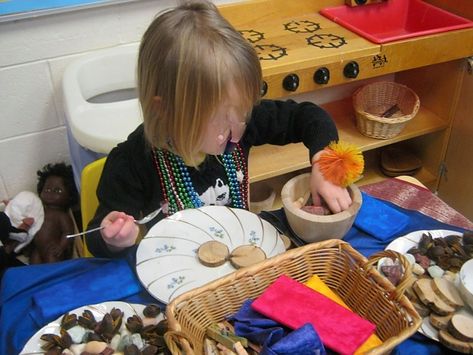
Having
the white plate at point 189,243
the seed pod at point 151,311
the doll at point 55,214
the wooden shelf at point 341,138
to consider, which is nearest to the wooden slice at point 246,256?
the white plate at point 189,243

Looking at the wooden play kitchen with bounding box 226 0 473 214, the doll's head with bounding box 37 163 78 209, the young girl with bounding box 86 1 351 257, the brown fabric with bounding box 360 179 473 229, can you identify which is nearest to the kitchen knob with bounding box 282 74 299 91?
the wooden play kitchen with bounding box 226 0 473 214

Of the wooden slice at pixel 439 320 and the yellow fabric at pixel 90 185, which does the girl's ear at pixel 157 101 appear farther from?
the wooden slice at pixel 439 320

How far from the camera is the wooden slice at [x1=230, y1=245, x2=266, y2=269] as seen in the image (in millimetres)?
702

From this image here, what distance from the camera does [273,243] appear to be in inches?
30.1

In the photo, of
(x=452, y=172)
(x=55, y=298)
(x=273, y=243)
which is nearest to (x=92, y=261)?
(x=55, y=298)

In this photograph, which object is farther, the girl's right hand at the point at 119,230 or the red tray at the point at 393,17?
the red tray at the point at 393,17

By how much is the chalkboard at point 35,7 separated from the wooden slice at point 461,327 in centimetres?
125

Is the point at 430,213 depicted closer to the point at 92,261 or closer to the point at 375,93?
the point at 92,261

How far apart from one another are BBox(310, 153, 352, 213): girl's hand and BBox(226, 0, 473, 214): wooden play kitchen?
2.13ft

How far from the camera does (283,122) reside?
41.4 inches

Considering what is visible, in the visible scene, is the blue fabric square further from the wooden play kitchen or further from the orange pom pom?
the wooden play kitchen

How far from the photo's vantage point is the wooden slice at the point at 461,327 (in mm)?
618

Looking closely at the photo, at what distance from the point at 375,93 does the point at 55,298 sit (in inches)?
57.1

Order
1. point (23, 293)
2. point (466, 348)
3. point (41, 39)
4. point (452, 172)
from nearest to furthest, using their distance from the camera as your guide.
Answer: point (466, 348) < point (23, 293) < point (41, 39) < point (452, 172)
